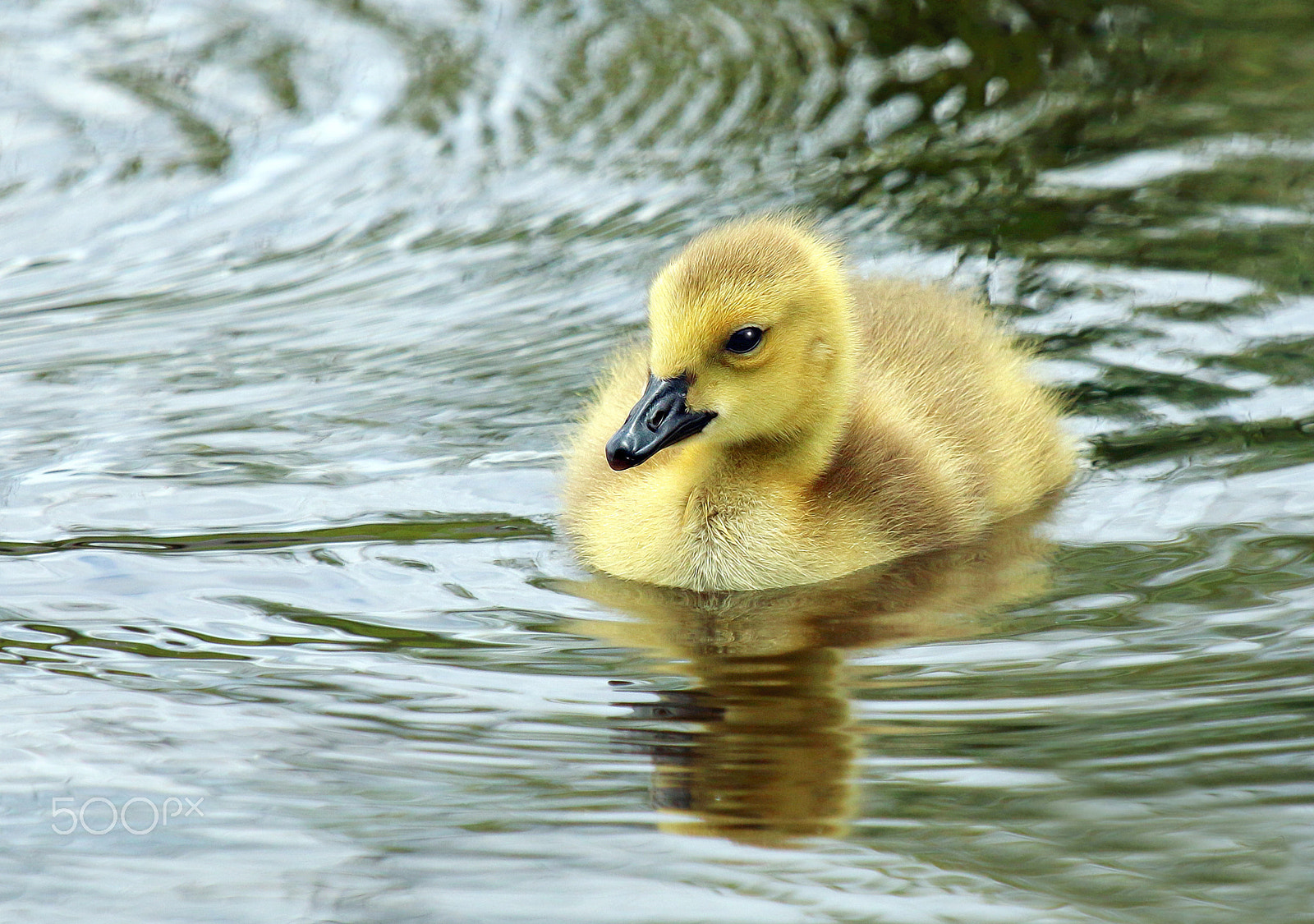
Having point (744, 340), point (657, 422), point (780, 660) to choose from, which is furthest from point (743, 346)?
point (780, 660)

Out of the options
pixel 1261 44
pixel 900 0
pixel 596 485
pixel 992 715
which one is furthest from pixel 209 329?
pixel 1261 44

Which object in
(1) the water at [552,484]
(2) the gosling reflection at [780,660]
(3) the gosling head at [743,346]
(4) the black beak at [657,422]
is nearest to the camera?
(1) the water at [552,484]

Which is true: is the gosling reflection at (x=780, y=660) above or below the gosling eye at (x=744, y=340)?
below

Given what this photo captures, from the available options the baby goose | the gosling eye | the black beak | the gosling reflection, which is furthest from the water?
the gosling eye

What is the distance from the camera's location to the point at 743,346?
465 cm

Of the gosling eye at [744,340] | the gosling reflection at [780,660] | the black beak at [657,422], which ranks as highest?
the gosling eye at [744,340]

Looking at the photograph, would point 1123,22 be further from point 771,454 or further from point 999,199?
point 771,454

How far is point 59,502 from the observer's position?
16.3 feet

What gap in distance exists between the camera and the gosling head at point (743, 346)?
454 centimetres

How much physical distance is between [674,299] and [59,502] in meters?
1.80

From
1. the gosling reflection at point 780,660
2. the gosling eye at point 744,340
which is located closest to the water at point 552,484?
the gosling reflection at point 780,660

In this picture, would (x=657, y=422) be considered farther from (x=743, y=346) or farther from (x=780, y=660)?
(x=780, y=660)

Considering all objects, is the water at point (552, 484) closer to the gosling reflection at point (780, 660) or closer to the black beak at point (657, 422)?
the gosling reflection at point (780, 660)

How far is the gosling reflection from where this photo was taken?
129 inches
